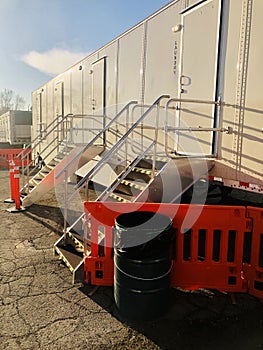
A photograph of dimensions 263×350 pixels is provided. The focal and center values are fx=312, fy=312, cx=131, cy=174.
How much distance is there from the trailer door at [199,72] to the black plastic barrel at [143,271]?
1875 mm

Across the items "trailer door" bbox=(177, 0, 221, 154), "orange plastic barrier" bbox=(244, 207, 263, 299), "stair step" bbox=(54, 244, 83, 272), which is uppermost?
"trailer door" bbox=(177, 0, 221, 154)

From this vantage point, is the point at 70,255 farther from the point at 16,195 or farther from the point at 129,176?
the point at 16,195

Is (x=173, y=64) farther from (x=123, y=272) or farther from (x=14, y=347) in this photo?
(x=14, y=347)

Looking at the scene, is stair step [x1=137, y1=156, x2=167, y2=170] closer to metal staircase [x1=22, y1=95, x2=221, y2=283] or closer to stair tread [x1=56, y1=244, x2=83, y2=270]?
metal staircase [x1=22, y1=95, x2=221, y2=283]

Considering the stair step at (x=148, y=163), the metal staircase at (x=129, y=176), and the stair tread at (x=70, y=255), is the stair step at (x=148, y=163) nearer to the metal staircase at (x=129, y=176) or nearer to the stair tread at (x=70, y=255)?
the metal staircase at (x=129, y=176)

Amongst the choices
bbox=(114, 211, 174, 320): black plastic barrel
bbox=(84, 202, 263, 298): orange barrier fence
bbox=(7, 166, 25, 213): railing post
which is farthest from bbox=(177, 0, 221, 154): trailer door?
bbox=(7, 166, 25, 213): railing post

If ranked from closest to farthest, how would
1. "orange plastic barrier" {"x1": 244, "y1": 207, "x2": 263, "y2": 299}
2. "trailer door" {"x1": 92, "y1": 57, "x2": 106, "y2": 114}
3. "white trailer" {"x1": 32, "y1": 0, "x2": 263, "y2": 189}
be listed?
"orange plastic barrier" {"x1": 244, "y1": 207, "x2": 263, "y2": 299}, "white trailer" {"x1": 32, "y1": 0, "x2": 263, "y2": 189}, "trailer door" {"x1": 92, "y1": 57, "x2": 106, "y2": 114}

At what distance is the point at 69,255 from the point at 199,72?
3.34 metres

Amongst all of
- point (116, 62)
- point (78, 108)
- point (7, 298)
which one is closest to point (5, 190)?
point (78, 108)

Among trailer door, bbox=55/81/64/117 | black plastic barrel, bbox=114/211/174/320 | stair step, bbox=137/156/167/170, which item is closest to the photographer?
black plastic barrel, bbox=114/211/174/320

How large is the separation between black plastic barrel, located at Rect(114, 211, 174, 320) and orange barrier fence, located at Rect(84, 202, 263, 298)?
52 centimetres

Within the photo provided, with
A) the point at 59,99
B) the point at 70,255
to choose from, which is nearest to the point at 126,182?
the point at 70,255

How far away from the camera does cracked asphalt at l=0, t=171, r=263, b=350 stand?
289 cm

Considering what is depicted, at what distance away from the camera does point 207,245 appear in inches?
154
